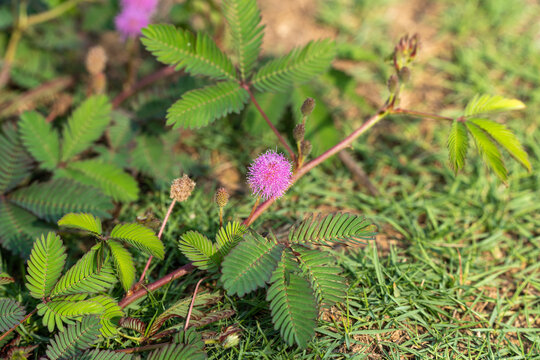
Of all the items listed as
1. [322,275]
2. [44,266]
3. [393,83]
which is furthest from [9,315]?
[393,83]

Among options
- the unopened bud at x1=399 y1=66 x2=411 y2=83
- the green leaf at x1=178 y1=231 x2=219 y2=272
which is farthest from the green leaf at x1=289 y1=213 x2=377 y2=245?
the unopened bud at x1=399 y1=66 x2=411 y2=83

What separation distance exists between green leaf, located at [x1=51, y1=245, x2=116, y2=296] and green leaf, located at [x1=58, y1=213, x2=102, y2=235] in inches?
3.0

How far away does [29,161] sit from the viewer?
85.4 inches

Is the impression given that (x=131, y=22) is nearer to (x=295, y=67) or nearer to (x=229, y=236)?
(x=295, y=67)

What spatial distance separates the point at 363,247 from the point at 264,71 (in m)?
0.92

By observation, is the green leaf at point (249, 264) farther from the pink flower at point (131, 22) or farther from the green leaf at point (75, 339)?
the pink flower at point (131, 22)

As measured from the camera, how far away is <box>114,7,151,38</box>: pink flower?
2.76 metres

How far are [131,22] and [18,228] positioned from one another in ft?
4.64

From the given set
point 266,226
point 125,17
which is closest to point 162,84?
point 125,17

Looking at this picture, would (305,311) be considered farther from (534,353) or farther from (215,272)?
(534,353)

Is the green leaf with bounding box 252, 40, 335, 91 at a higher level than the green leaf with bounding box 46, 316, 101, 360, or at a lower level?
higher

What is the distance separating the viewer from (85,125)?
228 centimetres

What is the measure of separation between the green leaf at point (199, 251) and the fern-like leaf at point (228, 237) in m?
0.04

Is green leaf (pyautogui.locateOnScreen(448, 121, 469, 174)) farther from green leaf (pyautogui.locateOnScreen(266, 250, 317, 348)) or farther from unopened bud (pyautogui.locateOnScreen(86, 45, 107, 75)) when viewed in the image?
unopened bud (pyautogui.locateOnScreen(86, 45, 107, 75))
